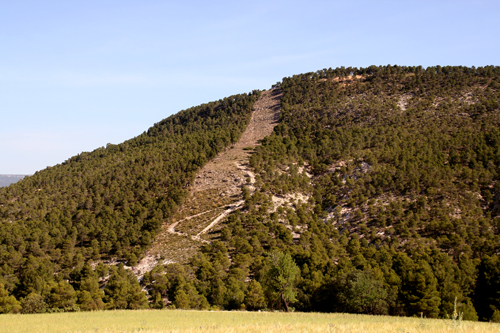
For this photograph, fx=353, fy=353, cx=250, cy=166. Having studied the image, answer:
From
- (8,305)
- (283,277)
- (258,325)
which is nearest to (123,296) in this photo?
(8,305)

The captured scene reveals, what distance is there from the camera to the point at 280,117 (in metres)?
187

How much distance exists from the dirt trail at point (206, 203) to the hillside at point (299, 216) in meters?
0.58

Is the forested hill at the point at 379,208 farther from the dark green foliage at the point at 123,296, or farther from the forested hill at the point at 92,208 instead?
the forested hill at the point at 92,208

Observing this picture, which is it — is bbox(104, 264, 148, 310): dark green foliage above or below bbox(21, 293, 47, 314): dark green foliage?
below

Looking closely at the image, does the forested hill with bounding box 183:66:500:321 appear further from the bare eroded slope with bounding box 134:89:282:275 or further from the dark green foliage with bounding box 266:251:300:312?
the bare eroded slope with bounding box 134:89:282:275

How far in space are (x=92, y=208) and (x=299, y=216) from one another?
237 feet

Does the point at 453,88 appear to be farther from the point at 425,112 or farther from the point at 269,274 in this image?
the point at 269,274

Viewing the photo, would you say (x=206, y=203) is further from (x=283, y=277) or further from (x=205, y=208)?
(x=283, y=277)

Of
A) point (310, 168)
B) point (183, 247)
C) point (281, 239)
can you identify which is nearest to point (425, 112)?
point (310, 168)

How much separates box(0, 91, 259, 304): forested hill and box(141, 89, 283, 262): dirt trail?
3.45 metres

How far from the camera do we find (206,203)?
115 metres

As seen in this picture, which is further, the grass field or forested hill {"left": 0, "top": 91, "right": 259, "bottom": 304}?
forested hill {"left": 0, "top": 91, "right": 259, "bottom": 304}

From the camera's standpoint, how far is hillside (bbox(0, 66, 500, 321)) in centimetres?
6191

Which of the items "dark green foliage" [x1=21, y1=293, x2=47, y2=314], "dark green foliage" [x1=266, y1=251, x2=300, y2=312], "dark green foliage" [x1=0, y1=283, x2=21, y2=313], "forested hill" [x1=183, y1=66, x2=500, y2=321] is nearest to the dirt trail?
"forested hill" [x1=183, y1=66, x2=500, y2=321]
